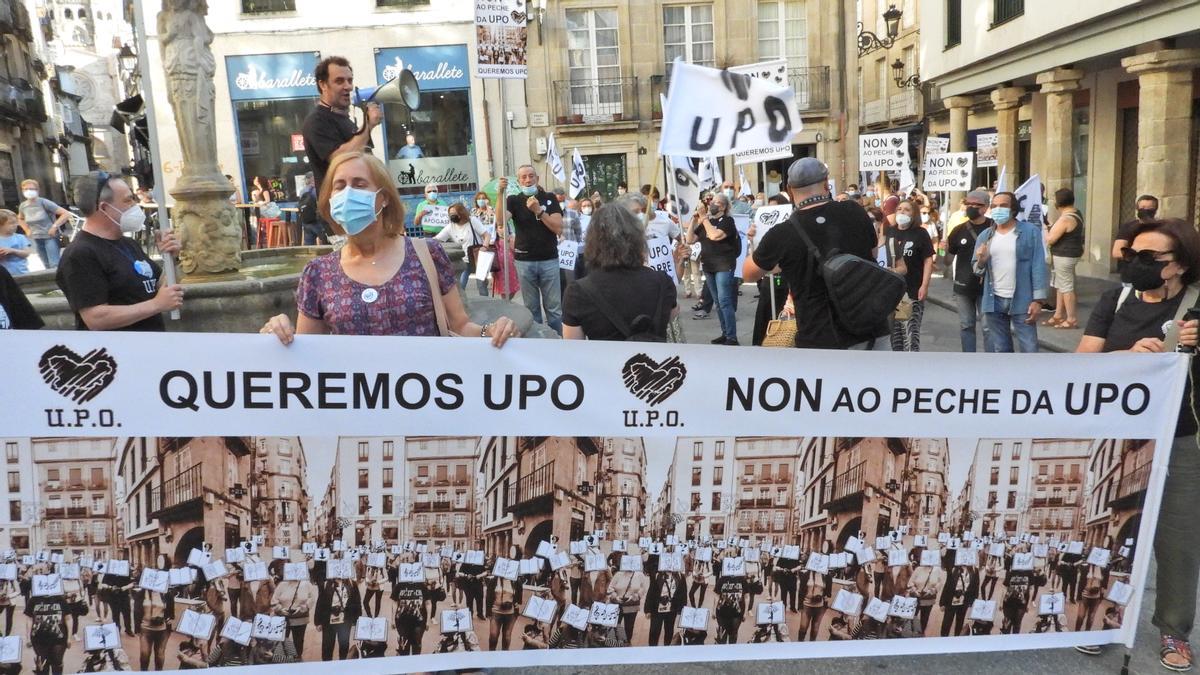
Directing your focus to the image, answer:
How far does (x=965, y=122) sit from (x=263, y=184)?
18.3m

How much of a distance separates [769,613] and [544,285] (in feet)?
21.4

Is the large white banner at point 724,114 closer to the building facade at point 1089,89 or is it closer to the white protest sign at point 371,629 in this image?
the white protest sign at point 371,629

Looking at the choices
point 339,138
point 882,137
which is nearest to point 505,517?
point 339,138

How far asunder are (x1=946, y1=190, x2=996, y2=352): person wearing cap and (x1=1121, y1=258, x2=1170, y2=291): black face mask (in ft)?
16.4

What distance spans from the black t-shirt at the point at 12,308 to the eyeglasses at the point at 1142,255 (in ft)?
14.2

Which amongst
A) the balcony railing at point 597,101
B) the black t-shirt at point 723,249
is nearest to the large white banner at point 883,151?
the black t-shirt at point 723,249

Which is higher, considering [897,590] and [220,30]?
[220,30]

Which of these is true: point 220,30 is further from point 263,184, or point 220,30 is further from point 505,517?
point 505,517

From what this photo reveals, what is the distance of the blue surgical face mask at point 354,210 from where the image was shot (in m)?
3.22

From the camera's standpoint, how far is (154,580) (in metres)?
3.02

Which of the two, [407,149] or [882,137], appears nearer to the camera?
[882,137]

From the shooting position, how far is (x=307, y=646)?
3.10 meters

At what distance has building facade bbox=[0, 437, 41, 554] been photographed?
295 cm

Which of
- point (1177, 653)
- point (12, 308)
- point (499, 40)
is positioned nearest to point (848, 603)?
point (1177, 653)
